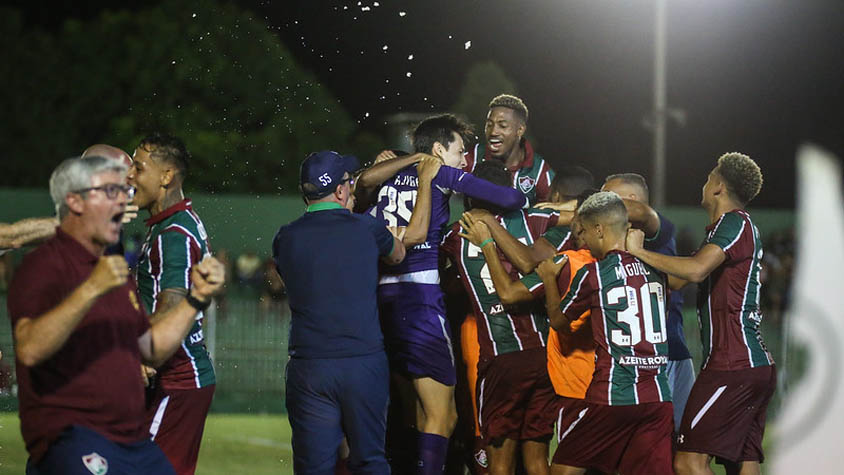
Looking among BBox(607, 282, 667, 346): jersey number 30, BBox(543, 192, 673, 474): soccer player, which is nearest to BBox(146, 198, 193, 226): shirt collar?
BBox(543, 192, 673, 474): soccer player

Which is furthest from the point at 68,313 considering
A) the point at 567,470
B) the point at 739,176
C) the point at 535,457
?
the point at 739,176

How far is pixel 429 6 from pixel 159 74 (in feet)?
100

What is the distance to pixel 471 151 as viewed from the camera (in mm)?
8711

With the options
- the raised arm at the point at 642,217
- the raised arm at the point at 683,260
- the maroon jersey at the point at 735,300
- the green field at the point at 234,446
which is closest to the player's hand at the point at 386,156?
the raised arm at the point at 642,217

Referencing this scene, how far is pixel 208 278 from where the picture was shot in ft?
15.7

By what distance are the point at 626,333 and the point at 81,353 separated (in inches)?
130

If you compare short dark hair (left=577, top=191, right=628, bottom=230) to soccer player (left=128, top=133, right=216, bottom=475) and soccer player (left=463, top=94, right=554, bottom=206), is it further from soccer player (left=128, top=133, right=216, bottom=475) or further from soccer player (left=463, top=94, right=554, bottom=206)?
soccer player (left=128, top=133, right=216, bottom=475)

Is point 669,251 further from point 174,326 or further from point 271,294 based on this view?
point 271,294

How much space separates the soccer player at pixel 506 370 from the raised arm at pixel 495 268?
213 mm

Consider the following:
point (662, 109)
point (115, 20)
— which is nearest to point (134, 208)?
point (662, 109)

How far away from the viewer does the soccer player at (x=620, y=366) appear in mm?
6453

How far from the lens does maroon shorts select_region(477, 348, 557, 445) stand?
7.42 m

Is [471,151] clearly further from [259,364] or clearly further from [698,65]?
[698,65]

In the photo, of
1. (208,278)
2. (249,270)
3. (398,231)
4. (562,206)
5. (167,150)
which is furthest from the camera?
(249,270)
